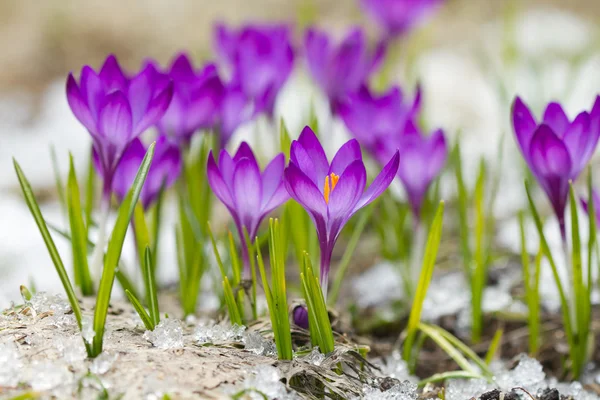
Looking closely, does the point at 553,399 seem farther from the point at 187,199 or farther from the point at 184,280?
the point at 187,199

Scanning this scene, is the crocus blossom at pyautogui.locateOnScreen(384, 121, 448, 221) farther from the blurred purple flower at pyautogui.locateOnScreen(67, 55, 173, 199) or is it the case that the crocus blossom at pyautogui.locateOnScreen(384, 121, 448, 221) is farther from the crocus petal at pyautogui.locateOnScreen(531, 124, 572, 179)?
the blurred purple flower at pyautogui.locateOnScreen(67, 55, 173, 199)

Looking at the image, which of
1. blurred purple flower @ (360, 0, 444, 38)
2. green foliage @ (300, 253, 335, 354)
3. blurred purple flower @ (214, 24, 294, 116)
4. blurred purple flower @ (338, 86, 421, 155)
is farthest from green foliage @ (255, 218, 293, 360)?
blurred purple flower @ (360, 0, 444, 38)

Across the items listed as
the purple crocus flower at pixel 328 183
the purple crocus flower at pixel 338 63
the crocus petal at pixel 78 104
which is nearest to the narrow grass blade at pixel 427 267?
the purple crocus flower at pixel 328 183

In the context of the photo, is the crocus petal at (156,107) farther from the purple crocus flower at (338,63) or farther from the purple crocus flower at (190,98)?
the purple crocus flower at (338,63)

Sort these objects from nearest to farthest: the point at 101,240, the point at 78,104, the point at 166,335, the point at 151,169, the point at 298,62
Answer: the point at 166,335, the point at 78,104, the point at 101,240, the point at 151,169, the point at 298,62

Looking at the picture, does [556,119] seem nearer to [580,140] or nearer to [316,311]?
[580,140]

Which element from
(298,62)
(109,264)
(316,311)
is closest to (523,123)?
(316,311)

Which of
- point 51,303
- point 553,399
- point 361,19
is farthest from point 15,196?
point 361,19
